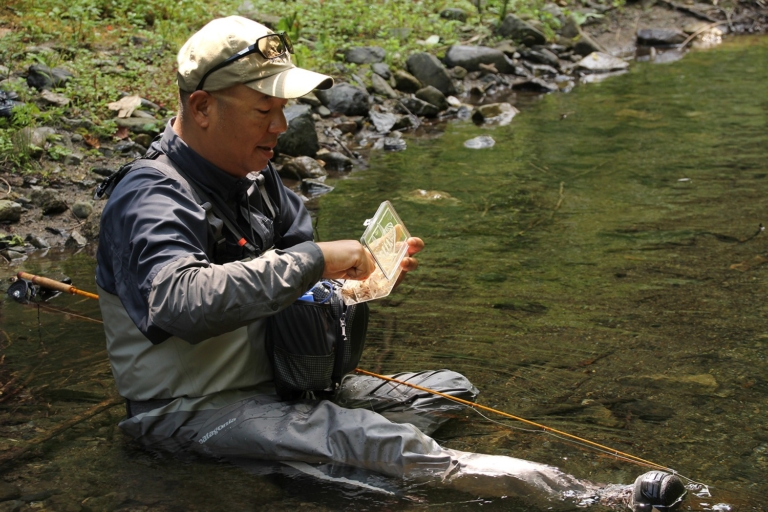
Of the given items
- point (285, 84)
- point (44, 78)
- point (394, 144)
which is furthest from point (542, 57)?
point (285, 84)

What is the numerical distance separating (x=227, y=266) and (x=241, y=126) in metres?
0.63

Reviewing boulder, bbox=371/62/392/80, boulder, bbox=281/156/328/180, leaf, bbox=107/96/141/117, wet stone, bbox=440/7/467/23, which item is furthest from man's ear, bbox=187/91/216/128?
wet stone, bbox=440/7/467/23

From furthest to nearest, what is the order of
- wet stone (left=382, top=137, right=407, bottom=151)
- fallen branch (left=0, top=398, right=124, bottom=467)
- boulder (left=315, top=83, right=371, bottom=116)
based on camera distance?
boulder (left=315, top=83, right=371, bottom=116), wet stone (left=382, top=137, right=407, bottom=151), fallen branch (left=0, top=398, right=124, bottom=467)

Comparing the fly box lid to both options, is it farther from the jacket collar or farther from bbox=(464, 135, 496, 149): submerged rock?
bbox=(464, 135, 496, 149): submerged rock

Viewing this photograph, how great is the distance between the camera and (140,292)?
2760 mm

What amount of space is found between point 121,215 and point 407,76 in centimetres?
916

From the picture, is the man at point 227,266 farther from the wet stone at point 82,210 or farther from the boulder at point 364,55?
the boulder at point 364,55

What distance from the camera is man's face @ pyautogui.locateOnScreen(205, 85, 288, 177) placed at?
3.07 m

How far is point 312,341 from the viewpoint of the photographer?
3.22m

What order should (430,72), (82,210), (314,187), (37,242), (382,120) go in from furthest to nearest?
(430,72)
(382,120)
(314,187)
(82,210)
(37,242)

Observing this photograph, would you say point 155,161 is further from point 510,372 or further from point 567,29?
point 567,29

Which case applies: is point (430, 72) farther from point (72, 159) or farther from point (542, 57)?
point (72, 159)

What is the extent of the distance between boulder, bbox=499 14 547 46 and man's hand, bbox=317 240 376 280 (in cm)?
1255

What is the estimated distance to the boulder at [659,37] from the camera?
17016mm
